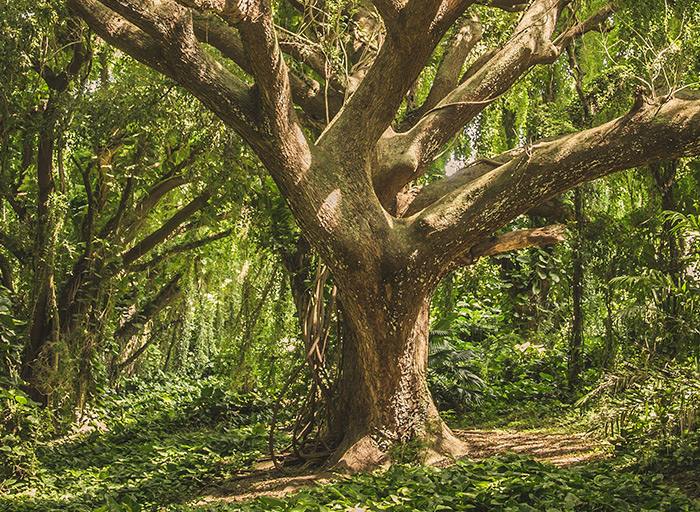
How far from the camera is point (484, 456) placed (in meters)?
4.75

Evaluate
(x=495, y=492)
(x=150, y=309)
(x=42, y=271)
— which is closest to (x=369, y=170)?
(x=495, y=492)

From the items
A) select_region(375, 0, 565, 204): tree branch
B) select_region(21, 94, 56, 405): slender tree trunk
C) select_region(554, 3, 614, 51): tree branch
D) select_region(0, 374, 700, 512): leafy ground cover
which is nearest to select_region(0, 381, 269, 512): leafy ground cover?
select_region(0, 374, 700, 512): leafy ground cover

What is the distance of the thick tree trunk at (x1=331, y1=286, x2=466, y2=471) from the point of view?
4.59 metres

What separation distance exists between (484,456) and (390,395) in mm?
876

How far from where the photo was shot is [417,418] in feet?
15.8

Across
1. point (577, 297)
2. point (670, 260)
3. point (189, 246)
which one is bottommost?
point (577, 297)

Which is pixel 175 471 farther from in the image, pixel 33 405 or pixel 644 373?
pixel 644 373

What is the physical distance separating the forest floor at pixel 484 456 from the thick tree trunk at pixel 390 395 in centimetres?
29

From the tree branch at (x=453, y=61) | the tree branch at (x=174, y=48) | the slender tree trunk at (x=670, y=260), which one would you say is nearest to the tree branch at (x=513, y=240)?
the slender tree trunk at (x=670, y=260)

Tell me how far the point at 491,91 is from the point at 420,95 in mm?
3674

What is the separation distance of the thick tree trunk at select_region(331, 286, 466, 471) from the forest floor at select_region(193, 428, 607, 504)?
0.29m

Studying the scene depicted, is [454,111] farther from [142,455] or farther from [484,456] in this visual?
[142,455]

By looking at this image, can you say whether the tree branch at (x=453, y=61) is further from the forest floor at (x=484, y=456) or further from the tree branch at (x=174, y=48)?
the forest floor at (x=484, y=456)

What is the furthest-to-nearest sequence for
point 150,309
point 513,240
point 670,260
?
point 150,309
point 670,260
point 513,240
